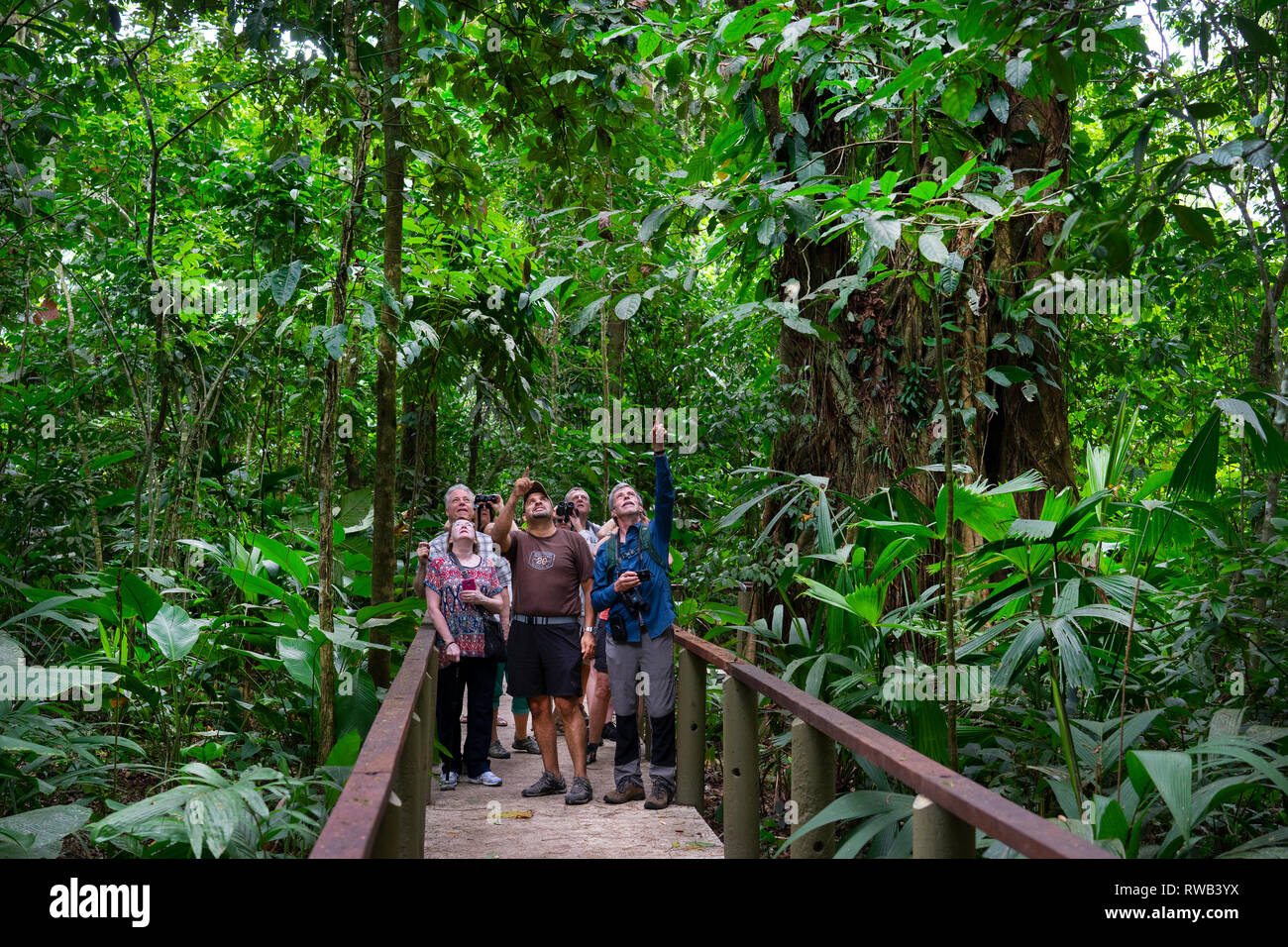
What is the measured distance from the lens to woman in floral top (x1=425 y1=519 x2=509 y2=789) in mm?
5781

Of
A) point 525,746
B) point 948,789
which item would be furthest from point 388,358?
point 948,789

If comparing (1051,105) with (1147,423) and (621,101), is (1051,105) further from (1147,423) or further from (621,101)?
(1147,423)

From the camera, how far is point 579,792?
526cm

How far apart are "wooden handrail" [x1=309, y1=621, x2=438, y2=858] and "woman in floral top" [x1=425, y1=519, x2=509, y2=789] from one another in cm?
112

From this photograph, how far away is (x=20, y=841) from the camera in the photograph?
2910mm

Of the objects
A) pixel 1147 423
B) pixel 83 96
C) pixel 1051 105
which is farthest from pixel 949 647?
pixel 1147 423

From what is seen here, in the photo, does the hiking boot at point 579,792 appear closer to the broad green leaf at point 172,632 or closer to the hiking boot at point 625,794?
the hiking boot at point 625,794

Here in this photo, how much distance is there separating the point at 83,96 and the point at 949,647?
5331mm

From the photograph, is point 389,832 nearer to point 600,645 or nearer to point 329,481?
point 329,481

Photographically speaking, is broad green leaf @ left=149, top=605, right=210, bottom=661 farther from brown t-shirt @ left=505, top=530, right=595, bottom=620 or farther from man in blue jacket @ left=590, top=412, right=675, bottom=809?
man in blue jacket @ left=590, top=412, right=675, bottom=809

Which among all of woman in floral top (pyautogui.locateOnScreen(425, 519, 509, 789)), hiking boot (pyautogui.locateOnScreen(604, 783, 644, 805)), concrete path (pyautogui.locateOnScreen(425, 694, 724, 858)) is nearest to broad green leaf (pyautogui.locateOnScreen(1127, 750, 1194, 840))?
concrete path (pyautogui.locateOnScreen(425, 694, 724, 858))

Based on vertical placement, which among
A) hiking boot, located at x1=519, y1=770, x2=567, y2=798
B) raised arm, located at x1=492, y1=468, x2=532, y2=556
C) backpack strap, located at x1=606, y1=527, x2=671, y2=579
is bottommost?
hiking boot, located at x1=519, y1=770, x2=567, y2=798

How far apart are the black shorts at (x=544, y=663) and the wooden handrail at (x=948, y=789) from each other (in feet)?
6.76

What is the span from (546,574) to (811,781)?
8.52 feet
